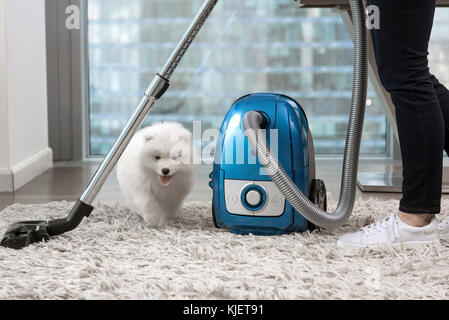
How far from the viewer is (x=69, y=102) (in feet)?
10.2

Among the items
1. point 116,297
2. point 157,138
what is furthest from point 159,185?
point 116,297

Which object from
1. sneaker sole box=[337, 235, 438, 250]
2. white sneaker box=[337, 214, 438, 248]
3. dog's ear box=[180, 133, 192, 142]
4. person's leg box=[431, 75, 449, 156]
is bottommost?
sneaker sole box=[337, 235, 438, 250]

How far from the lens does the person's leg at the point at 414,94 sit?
4.09 feet

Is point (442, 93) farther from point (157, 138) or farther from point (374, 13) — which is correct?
point (157, 138)

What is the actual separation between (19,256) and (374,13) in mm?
896

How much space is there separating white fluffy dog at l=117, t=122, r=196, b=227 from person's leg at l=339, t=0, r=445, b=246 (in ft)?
1.87

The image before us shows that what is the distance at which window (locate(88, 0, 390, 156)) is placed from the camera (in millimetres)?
3100

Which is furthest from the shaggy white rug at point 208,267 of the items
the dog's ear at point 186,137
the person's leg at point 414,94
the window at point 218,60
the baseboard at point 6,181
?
the window at point 218,60

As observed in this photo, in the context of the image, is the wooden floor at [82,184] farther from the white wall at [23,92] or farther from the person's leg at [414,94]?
the person's leg at [414,94]

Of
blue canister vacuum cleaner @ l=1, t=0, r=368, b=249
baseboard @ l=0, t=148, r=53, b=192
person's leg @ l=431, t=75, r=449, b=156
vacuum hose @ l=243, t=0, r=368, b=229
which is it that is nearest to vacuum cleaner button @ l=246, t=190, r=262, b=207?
blue canister vacuum cleaner @ l=1, t=0, r=368, b=249

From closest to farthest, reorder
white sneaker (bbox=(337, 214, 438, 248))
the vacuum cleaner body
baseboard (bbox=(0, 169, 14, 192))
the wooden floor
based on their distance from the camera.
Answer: white sneaker (bbox=(337, 214, 438, 248)) → the vacuum cleaner body → the wooden floor → baseboard (bbox=(0, 169, 14, 192))

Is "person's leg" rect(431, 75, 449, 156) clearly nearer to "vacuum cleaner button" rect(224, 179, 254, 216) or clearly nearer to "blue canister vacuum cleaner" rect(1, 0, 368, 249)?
"blue canister vacuum cleaner" rect(1, 0, 368, 249)

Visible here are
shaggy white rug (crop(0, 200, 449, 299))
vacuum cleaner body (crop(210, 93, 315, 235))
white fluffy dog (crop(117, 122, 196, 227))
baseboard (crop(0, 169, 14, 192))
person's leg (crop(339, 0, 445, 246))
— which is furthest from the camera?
baseboard (crop(0, 169, 14, 192))

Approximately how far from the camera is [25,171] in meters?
2.44
